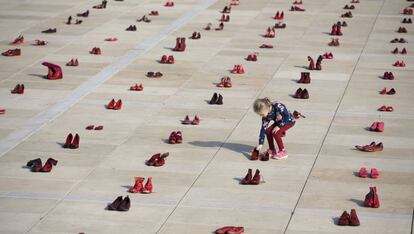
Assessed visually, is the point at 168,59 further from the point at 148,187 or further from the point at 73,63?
the point at 148,187

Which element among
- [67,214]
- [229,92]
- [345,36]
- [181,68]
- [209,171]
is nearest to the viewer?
[67,214]

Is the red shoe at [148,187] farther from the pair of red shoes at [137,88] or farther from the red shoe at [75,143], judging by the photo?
the pair of red shoes at [137,88]

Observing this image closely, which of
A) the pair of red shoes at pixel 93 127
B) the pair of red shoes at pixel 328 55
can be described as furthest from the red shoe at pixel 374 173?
the pair of red shoes at pixel 328 55

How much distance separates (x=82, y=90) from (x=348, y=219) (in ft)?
41.8

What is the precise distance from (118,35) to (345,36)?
8622 millimetres

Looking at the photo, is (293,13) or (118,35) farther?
(293,13)

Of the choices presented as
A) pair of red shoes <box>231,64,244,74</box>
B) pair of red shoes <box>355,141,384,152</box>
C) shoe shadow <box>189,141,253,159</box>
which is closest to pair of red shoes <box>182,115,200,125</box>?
shoe shadow <box>189,141,253,159</box>

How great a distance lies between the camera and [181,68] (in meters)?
32.1

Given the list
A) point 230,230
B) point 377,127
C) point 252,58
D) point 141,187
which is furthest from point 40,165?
point 252,58

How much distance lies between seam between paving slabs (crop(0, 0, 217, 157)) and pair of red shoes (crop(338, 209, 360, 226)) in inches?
345

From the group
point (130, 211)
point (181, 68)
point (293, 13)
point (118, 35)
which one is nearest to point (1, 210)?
point (130, 211)

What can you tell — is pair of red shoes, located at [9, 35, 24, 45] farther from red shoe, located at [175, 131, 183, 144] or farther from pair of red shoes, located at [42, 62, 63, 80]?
red shoe, located at [175, 131, 183, 144]

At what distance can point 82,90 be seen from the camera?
2939 cm

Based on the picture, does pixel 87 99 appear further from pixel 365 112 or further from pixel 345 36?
pixel 345 36
